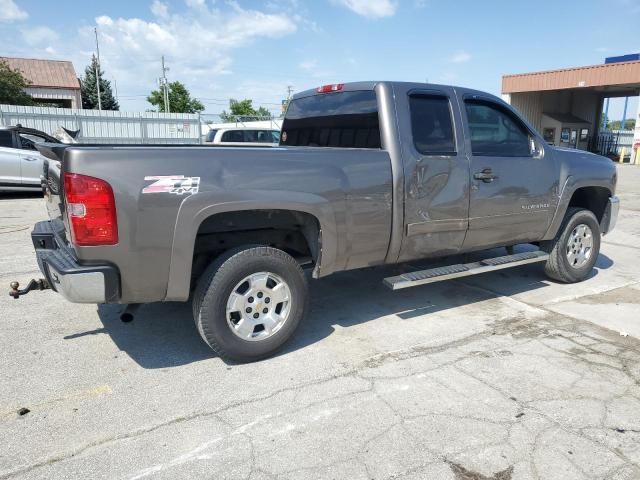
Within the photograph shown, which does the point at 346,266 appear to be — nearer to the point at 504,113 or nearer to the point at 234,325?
the point at 234,325

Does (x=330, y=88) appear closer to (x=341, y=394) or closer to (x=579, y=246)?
(x=341, y=394)

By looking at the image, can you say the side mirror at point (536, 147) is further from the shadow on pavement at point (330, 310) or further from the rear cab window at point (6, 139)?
the rear cab window at point (6, 139)

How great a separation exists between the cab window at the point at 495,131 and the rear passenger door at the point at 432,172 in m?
0.22

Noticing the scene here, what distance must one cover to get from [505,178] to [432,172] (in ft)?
3.14

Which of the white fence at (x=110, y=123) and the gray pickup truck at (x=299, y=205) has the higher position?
the white fence at (x=110, y=123)

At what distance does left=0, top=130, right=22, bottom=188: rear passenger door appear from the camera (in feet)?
39.8

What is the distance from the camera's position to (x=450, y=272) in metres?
4.57

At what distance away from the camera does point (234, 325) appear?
3621 millimetres

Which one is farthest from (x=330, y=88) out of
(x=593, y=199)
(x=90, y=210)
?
(x=593, y=199)

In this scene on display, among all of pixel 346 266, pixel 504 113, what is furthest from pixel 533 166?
pixel 346 266

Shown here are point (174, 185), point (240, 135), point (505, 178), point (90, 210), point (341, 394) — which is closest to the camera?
point (90, 210)

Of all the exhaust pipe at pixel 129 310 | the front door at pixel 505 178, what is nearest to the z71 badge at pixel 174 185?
the exhaust pipe at pixel 129 310

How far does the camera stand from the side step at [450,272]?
425 cm

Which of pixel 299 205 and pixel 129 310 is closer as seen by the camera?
pixel 299 205
